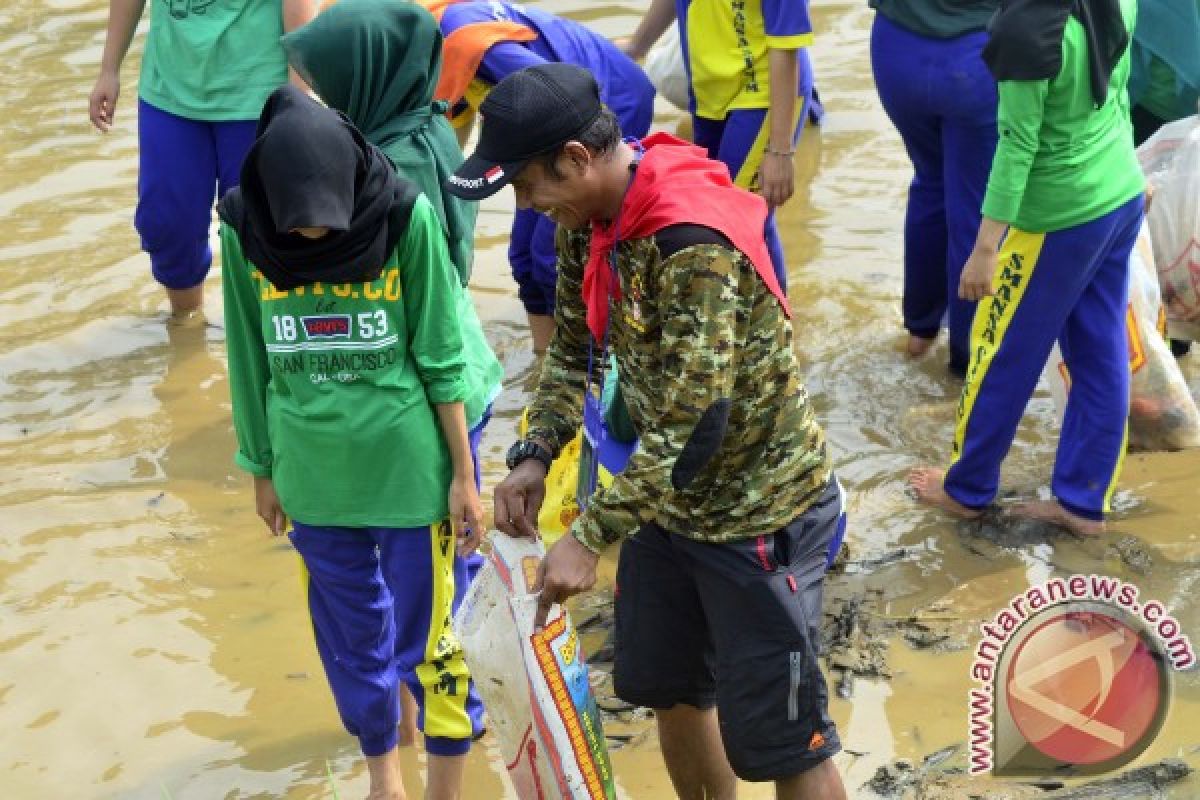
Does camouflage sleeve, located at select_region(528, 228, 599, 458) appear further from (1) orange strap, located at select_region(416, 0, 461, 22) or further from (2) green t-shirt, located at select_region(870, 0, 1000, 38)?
(1) orange strap, located at select_region(416, 0, 461, 22)

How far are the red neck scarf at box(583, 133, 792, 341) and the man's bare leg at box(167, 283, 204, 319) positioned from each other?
144 inches

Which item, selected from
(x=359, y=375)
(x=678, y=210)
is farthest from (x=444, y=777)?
(x=678, y=210)

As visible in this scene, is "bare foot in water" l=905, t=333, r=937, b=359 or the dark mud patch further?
"bare foot in water" l=905, t=333, r=937, b=359

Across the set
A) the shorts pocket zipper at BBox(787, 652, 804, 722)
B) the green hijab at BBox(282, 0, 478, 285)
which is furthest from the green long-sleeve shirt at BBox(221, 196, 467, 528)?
the shorts pocket zipper at BBox(787, 652, 804, 722)

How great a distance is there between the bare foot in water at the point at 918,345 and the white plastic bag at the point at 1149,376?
0.91m

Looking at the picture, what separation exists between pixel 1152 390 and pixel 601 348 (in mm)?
2370

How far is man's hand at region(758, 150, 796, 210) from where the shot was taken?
5.43 m

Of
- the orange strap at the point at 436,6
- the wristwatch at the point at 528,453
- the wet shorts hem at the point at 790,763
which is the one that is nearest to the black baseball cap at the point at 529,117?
the wristwatch at the point at 528,453

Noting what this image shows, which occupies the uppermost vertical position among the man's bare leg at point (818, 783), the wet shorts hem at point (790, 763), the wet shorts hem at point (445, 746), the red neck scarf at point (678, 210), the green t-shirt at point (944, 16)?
the red neck scarf at point (678, 210)

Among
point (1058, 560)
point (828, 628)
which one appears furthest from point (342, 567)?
point (1058, 560)

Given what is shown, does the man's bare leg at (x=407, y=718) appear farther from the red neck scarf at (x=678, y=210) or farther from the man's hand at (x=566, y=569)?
the red neck scarf at (x=678, y=210)

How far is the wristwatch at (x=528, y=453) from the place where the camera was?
3.30 m

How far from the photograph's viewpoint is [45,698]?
4.25 meters

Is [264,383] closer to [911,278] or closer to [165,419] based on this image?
[165,419]
